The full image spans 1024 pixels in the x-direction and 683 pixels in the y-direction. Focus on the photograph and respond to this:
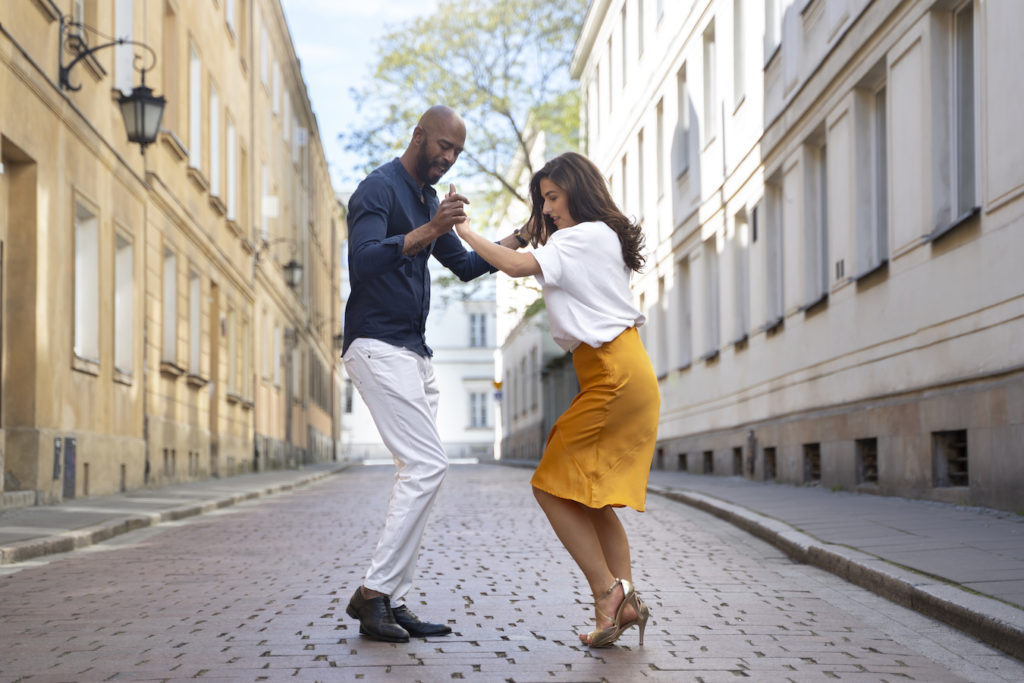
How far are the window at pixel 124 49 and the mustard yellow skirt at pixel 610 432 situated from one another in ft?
44.7

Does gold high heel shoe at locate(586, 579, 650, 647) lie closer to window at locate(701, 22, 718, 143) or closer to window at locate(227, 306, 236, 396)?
window at locate(701, 22, 718, 143)

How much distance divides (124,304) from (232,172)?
33.5ft

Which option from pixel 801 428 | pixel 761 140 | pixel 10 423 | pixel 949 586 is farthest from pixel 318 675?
pixel 761 140

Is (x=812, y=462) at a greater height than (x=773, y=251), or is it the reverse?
(x=773, y=251)

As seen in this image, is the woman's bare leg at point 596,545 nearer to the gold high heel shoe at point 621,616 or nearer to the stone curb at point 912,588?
the gold high heel shoe at point 621,616

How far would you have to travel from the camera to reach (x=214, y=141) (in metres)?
24.8

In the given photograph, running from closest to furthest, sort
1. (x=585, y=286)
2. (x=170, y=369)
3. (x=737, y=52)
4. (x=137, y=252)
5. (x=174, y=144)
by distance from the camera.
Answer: (x=585, y=286), (x=137, y=252), (x=170, y=369), (x=174, y=144), (x=737, y=52)

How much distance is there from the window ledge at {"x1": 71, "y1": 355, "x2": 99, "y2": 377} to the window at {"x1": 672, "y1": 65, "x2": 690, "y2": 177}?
12625mm

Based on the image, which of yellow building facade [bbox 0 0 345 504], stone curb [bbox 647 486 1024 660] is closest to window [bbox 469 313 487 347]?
yellow building facade [bbox 0 0 345 504]

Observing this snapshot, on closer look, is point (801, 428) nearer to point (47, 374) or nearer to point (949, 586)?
point (47, 374)

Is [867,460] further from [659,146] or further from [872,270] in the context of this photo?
[659,146]

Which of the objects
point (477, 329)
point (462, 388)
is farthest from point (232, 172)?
point (477, 329)

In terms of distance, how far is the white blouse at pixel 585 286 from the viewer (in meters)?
5.18

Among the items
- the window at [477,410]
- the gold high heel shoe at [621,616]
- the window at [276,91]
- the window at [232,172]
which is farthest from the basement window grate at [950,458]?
the window at [477,410]
